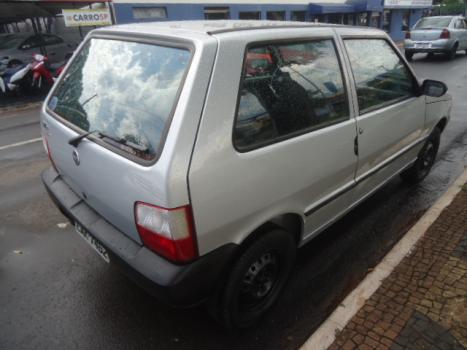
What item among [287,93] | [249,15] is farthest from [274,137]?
[249,15]

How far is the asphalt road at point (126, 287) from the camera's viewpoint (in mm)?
2355

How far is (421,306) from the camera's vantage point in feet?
7.89

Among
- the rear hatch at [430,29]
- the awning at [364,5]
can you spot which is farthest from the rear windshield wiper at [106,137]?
the awning at [364,5]

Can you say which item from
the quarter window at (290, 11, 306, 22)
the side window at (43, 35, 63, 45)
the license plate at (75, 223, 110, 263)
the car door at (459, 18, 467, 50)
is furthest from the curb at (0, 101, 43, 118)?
the quarter window at (290, 11, 306, 22)

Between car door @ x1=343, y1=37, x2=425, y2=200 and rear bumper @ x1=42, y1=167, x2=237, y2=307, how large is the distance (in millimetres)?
1485

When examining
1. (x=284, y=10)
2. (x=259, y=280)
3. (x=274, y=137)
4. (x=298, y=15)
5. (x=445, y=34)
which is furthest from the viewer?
(x=298, y=15)

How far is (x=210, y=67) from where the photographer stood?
181cm

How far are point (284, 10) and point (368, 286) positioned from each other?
70.7 ft

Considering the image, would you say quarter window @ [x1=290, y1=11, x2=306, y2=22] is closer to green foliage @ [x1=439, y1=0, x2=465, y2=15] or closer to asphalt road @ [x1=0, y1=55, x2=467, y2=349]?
asphalt road @ [x1=0, y1=55, x2=467, y2=349]

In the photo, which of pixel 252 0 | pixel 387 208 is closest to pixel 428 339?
pixel 387 208

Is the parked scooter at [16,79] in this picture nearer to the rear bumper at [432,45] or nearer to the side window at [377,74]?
the side window at [377,74]

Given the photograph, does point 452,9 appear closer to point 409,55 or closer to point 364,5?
point 364,5

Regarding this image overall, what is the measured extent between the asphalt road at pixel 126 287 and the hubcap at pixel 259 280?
21 centimetres

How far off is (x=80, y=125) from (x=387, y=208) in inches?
121
